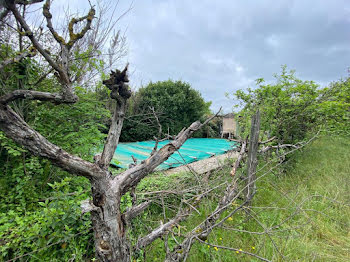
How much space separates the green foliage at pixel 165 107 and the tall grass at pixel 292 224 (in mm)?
7173

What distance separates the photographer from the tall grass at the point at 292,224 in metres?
1.76

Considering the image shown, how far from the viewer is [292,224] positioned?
92.0 inches

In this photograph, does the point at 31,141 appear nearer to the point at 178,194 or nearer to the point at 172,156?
the point at 178,194

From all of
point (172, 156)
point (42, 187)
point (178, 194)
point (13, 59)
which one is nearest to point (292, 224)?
point (178, 194)


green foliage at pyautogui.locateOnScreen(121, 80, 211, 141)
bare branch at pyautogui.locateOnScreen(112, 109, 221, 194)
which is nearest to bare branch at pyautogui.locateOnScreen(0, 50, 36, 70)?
bare branch at pyautogui.locateOnScreen(112, 109, 221, 194)

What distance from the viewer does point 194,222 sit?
7.82 feet

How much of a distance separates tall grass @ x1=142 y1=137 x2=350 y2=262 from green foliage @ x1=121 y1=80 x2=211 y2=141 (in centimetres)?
717

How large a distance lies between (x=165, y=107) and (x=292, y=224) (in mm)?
9337

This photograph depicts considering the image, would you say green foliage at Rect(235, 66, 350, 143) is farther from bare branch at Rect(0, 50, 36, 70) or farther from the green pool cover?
bare branch at Rect(0, 50, 36, 70)

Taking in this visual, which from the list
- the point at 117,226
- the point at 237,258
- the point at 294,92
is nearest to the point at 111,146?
the point at 117,226

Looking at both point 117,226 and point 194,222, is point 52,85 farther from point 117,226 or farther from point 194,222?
point 194,222

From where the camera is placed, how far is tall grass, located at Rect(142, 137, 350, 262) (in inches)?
69.1

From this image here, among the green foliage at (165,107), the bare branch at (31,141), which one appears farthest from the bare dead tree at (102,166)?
the green foliage at (165,107)

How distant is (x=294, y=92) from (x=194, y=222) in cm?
333
